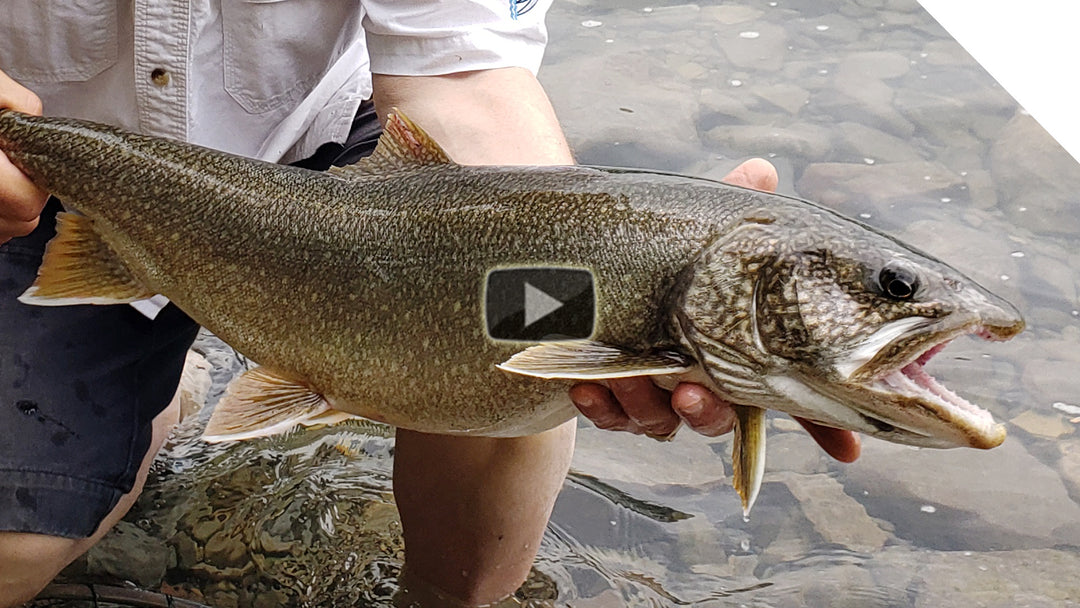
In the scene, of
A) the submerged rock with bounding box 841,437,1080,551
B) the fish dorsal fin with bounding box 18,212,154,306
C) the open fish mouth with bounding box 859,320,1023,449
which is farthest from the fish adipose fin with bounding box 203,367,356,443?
the submerged rock with bounding box 841,437,1080,551

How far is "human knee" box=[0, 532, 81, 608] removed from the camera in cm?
247

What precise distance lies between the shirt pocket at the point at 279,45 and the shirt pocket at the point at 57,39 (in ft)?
0.86

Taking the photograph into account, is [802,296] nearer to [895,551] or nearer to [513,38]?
[513,38]

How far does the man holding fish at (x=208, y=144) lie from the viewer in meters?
2.52

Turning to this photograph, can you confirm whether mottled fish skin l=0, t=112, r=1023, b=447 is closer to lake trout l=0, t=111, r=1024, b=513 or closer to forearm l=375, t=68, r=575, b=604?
lake trout l=0, t=111, r=1024, b=513

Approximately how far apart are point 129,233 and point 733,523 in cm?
190

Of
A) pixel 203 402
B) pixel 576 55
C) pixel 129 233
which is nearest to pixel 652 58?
pixel 576 55

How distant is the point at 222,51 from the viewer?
2.69 metres

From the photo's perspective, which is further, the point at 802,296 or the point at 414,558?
the point at 414,558

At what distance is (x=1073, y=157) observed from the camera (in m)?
5.11

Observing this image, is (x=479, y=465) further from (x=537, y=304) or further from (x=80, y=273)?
(x=80, y=273)

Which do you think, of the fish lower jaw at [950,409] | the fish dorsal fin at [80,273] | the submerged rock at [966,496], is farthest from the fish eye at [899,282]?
the submerged rock at [966,496]
